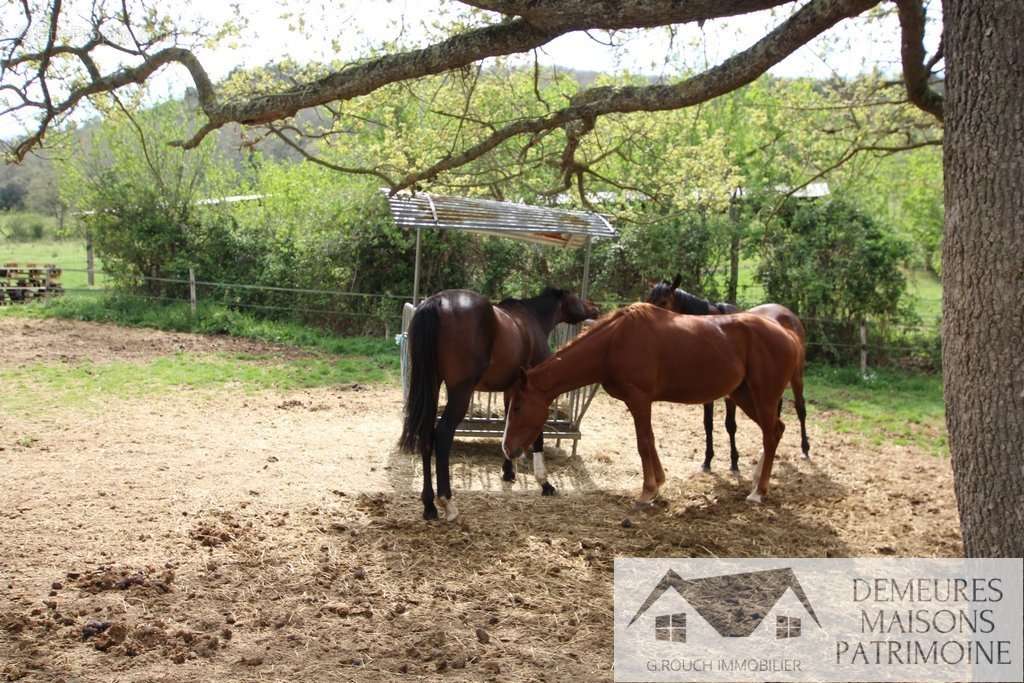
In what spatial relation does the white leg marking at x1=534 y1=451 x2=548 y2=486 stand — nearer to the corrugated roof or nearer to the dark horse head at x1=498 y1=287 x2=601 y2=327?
the dark horse head at x1=498 y1=287 x2=601 y2=327

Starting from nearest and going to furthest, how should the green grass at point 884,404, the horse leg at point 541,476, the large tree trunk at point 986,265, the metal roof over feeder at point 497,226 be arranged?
1. the large tree trunk at point 986,265
2. the horse leg at point 541,476
3. the metal roof over feeder at point 497,226
4. the green grass at point 884,404

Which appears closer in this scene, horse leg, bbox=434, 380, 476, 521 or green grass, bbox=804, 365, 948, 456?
horse leg, bbox=434, 380, 476, 521

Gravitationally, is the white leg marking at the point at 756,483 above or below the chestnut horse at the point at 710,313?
below

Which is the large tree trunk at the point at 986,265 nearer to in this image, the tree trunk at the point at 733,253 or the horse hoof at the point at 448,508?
the horse hoof at the point at 448,508

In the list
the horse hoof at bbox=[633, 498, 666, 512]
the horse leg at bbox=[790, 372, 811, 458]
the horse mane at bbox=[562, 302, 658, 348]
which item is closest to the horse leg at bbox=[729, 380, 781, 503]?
the horse hoof at bbox=[633, 498, 666, 512]

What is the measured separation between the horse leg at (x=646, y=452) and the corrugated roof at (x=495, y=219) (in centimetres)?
206

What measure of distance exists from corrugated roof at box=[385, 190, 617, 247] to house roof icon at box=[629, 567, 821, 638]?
3.65 metres

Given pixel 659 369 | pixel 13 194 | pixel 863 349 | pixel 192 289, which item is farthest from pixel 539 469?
pixel 13 194

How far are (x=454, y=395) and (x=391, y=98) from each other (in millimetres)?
2703

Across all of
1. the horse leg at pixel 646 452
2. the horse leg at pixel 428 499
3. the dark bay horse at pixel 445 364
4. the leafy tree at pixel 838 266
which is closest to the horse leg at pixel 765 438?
the horse leg at pixel 646 452

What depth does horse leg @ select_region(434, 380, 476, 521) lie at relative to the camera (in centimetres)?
548

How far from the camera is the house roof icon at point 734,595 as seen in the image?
150 inches

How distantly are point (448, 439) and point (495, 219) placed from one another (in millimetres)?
2501

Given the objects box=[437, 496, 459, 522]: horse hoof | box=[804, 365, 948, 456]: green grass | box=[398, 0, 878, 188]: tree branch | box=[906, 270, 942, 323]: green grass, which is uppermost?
box=[398, 0, 878, 188]: tree branch
